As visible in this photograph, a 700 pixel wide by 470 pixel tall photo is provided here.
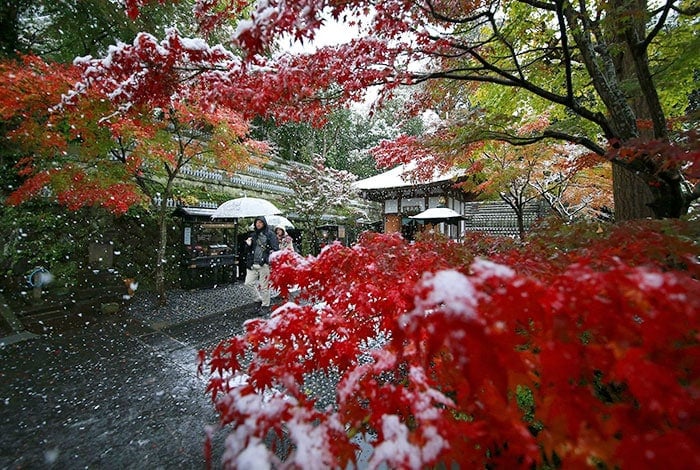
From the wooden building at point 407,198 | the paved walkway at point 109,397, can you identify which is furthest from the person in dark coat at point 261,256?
the wooden building at point 407,198

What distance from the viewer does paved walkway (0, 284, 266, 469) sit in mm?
2416

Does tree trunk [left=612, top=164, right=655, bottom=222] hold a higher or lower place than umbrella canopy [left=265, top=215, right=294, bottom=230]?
higher

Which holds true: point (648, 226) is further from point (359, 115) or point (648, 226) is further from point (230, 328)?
point (359, 115)

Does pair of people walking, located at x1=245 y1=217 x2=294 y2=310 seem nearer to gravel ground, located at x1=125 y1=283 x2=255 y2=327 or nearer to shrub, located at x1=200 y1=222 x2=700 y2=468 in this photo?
gravel ground, located at x1=125 y1=283 x2=255 y2=327

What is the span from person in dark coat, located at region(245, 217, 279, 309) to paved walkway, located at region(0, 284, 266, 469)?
93 cm

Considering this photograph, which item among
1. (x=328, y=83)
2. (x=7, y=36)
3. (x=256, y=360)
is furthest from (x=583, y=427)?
(x=7, y=36)

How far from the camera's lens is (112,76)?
3.08 m

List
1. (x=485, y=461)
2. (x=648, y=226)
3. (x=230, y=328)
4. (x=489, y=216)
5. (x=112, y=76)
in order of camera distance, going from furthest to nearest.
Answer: (x=489, y=216) → (x=230, y=328) → (x=112, y=76) → (x=648, y=226) → (x=485, y=461)

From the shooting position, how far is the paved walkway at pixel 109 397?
2416 millimetres

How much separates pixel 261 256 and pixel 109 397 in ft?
10.6

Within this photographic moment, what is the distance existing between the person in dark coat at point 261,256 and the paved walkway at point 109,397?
36.8 inches

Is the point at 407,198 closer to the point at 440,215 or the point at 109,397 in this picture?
the point at 440,215

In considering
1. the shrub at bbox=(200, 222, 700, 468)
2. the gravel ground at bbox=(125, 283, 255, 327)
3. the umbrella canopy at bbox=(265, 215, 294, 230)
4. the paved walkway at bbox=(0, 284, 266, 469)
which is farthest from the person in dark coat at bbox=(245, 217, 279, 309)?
the shrub at bbox=(200, 222, 700, 468)

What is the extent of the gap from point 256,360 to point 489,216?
16648 millimetres
